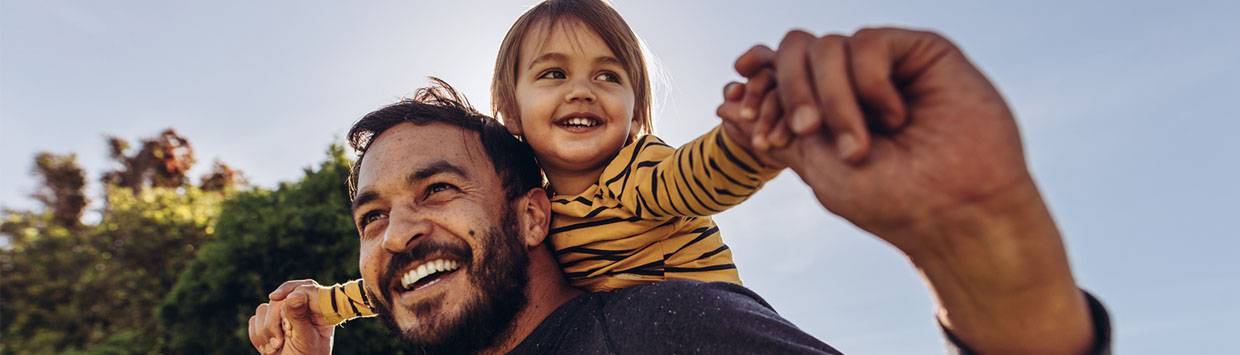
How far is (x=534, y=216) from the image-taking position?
2.94 metres

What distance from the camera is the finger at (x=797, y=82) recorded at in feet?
4.24

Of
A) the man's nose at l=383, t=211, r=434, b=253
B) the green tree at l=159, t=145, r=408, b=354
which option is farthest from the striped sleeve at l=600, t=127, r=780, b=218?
the green tree at l=159, t=145, r=408, b=354

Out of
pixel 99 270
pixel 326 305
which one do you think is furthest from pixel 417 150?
pixel 99 270

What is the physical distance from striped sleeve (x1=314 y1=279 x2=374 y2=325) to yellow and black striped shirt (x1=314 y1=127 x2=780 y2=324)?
0.95 meters

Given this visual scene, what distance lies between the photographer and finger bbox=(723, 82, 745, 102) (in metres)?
1.58

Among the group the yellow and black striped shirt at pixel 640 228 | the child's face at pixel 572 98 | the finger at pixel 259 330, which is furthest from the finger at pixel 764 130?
the finger at pixel 259 330

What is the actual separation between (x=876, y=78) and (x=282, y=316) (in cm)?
306

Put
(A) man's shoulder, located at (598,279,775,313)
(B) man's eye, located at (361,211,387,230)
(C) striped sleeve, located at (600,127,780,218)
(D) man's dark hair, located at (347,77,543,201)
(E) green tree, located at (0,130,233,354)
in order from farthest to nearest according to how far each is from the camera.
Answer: (E) green tree, located at (0,130,233,354), (D) man's dark hair, located at (347,77,543,201), (B) man's eye, located at (361,211,387,230), (A) man's shoulder, located at (598,279,775,313), (C) striped sleeve, located at (600,127,780,218)

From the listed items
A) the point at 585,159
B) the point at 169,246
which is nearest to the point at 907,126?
the point at 585,159

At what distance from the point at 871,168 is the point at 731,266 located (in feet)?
4.86

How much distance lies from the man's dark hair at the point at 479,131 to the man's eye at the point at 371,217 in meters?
0.25

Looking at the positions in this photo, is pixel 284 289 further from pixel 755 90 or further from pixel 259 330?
pixel 755 90

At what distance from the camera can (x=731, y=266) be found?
2.73 m

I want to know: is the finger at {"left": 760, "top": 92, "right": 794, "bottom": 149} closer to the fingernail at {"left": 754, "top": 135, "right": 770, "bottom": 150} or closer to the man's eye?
the fingernail at {"left": 754, "top": 135, "right": 770, "bottom": 150}
